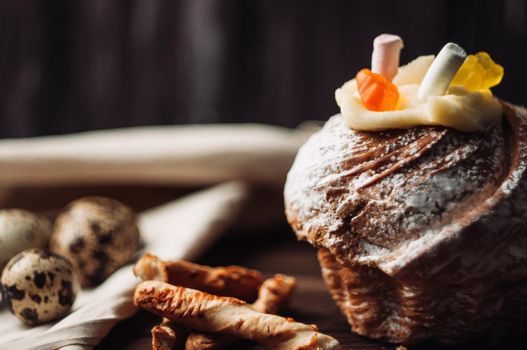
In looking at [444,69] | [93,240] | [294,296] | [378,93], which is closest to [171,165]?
[93,240]

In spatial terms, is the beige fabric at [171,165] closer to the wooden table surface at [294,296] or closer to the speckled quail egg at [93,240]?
the wooden table surface at [294,296]

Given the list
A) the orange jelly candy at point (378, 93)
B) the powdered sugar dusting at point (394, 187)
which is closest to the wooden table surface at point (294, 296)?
the powdered sugar dusting at point (394, 187)

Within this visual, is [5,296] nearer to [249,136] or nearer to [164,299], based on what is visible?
[164,299]

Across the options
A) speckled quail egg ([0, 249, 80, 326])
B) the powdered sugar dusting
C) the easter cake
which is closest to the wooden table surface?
the easter cake

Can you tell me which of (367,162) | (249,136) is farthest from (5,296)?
(249,136)

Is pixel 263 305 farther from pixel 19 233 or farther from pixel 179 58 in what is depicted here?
pixel 179 58

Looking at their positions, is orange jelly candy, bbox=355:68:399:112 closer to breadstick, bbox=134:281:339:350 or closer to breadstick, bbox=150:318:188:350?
breadstick, bbox=134:281:339:350
